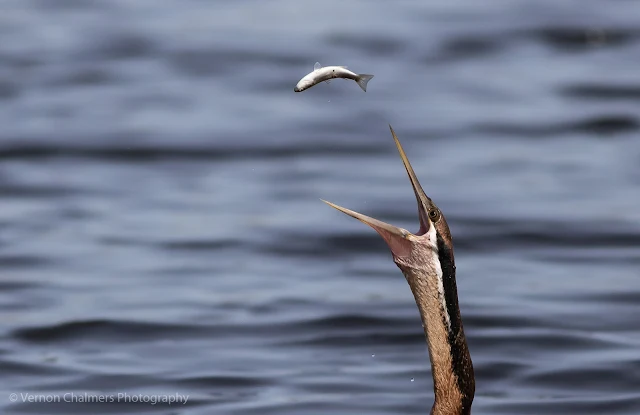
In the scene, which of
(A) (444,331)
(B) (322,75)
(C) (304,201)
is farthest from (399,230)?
(C) (304,201)

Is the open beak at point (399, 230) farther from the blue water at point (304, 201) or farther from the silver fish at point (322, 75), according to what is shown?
→ the blue water at point (304, 201)

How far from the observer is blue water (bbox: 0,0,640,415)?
9.65m

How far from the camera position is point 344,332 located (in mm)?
10531

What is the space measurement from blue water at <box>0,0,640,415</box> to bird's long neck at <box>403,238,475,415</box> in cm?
154

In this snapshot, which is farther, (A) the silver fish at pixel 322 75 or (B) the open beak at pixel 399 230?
(A) the silver fish at pixel 322 75

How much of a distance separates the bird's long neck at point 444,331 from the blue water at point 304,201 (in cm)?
154

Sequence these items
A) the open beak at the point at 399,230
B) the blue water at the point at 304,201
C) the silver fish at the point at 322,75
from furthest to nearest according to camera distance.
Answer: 1. the blue water at the point at 304,201
2. the silver fish at the point at 322,75
3. the open beak at the point at 399,230

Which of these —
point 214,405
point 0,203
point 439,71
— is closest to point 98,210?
point 0,203

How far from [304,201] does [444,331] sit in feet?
23.5

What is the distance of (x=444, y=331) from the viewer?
697 centimetres

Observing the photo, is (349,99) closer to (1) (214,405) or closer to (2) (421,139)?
(2) (421,139)

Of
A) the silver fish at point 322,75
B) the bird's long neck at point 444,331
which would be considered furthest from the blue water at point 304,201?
the silver fish at point 322,75

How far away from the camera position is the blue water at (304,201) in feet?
31.7

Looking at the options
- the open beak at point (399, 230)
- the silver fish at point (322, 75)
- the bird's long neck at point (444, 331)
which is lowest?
the bird's long neck at point (444, 331)
